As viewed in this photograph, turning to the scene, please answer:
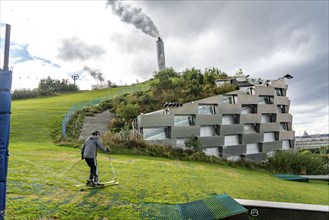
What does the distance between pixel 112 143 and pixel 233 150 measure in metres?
13.0

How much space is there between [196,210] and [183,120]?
16103mm

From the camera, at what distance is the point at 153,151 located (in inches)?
696

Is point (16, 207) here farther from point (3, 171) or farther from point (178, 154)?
point (178, 154)

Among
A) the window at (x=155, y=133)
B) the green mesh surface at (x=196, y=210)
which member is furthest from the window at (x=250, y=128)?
the green mesh surface at (x=196, y=210)

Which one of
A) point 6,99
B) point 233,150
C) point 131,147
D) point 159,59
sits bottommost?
point 233,150

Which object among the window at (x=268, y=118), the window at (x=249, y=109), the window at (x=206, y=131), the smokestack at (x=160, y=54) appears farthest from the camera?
the smokestack at (x=160, y=54)

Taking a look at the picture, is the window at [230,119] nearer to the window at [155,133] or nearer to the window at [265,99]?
the window at [265,99]

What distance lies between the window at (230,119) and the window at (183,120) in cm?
435

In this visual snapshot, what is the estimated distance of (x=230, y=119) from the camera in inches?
1041

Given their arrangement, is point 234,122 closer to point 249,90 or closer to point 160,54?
point 249,90

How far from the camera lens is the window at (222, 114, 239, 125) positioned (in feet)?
84.9

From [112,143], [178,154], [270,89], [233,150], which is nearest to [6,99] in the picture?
[112,143]

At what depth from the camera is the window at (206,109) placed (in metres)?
23.6

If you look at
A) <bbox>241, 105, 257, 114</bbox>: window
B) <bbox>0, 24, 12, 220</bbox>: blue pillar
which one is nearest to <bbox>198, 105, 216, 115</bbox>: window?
<bbox>241, 105, 257, 114</bbox>: window
